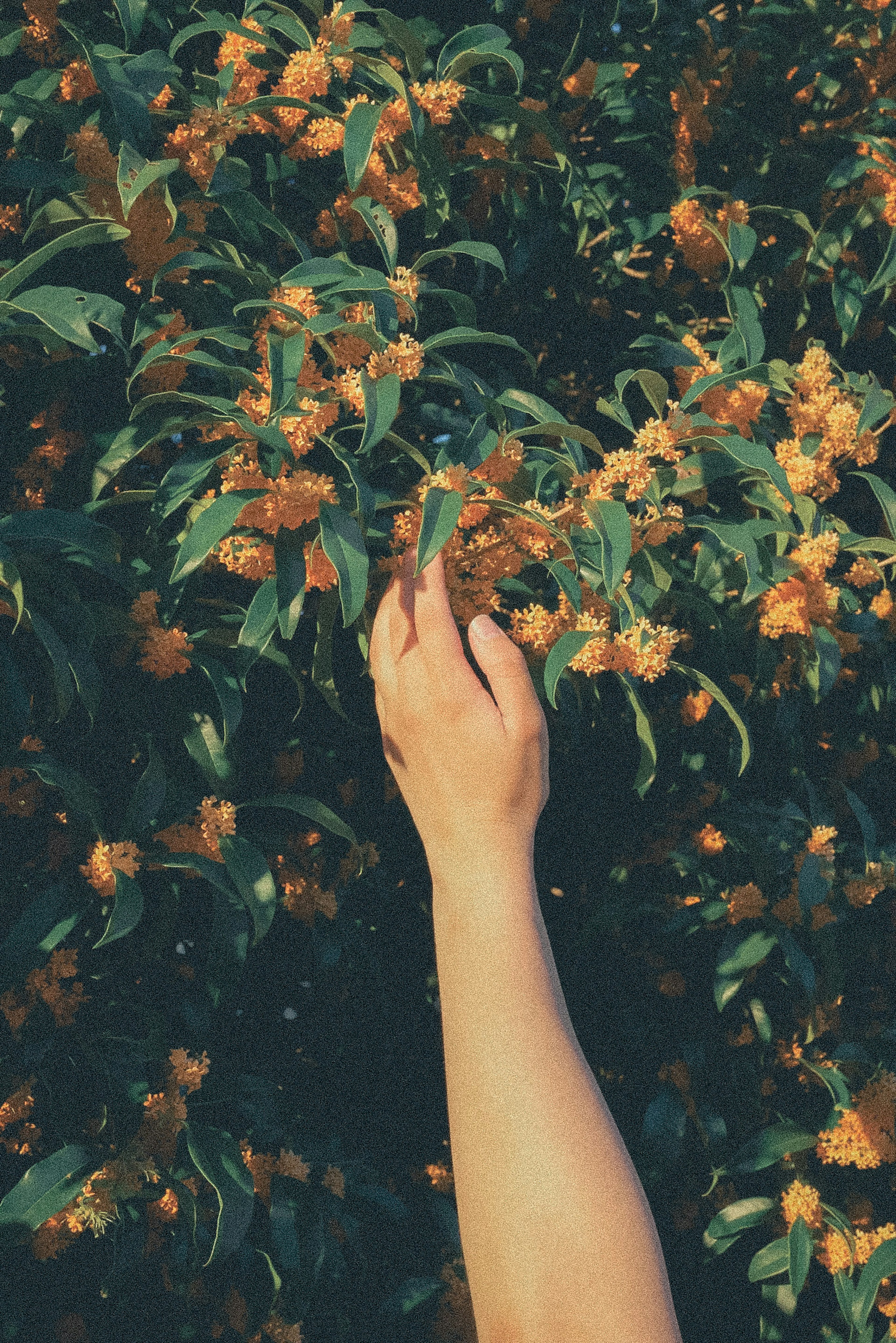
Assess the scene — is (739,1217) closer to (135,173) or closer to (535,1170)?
(535,1170)

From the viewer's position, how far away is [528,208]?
5.00ft

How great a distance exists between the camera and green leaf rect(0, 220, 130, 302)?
3.20 ft

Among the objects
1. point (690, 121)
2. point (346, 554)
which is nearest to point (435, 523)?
point (346, 554)

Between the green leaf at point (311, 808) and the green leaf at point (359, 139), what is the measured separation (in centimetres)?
79

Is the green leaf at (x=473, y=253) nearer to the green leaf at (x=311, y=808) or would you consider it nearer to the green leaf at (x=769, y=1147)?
→ the green leaf at (x=311, y=808)

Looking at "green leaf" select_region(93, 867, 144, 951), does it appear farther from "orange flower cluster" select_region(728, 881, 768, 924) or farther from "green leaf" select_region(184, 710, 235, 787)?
"orange flower cluster" select_region(728, 881, 768, 924)

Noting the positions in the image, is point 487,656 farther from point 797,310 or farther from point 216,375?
point 797,310

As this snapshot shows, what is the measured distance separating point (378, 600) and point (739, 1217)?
4.08 ft

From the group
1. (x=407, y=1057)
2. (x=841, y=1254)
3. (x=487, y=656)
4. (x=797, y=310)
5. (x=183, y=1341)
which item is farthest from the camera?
(x=797, y=310)

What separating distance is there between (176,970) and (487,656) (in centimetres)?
75

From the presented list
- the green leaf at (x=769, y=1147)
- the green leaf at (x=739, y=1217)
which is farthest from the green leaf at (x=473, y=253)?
the green leaf at (x=739, y=1217)

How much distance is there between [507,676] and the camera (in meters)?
1.05

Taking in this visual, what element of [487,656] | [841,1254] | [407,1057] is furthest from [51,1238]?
[841,1254]

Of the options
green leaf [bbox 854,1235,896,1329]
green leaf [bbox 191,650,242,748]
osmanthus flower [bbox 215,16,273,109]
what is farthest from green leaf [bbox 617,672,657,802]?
osmanthus flower [bbox 215,16,273,109]
